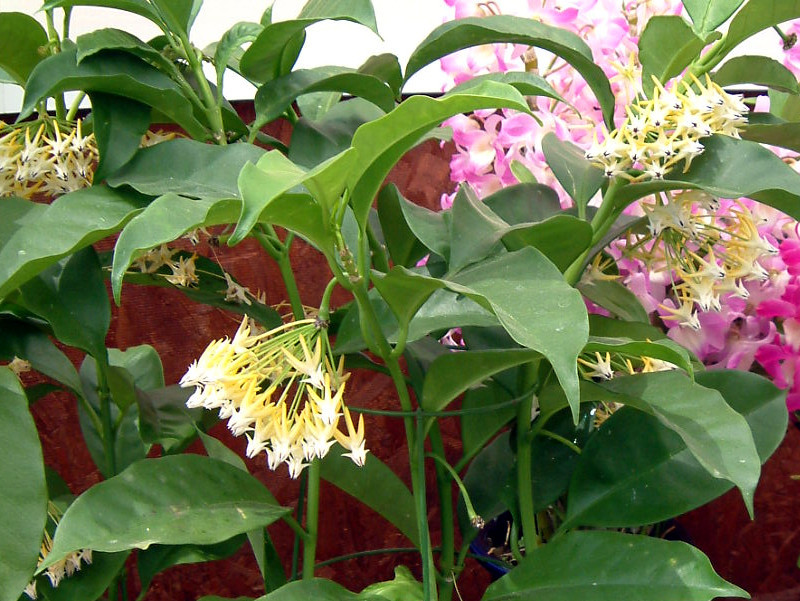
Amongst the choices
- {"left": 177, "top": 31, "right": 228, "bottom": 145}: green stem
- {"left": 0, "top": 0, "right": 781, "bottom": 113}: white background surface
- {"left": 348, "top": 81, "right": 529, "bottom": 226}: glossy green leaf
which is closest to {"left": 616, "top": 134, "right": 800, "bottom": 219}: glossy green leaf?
{"left": 348, "top": 81, "right": 529, "bottom": 226}: glossy green leaf

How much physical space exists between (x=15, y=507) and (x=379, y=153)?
0.24m

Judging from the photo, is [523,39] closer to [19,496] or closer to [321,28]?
[19,496]

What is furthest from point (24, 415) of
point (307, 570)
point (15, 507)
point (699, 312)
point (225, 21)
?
point (225, 21)

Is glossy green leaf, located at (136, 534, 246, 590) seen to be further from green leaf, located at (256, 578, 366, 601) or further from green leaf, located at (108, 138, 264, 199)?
green leaf, located at (108, 138, 264, 199)

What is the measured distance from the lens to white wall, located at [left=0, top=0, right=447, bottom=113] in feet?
2.77

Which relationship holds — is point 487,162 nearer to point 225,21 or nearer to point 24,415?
point 24,415

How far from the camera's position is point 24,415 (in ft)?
1.33

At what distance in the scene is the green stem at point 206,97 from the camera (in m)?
0.48

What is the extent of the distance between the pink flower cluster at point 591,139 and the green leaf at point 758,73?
6cm

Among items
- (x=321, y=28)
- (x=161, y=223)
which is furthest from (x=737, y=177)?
(x=321, y=28)

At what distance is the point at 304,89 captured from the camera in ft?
1.58

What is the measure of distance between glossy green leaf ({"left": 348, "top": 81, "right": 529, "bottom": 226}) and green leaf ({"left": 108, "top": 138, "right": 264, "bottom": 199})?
0.28 ft

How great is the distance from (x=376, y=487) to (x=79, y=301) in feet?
0.75

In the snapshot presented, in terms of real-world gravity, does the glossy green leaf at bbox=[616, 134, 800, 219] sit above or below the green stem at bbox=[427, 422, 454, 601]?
above
